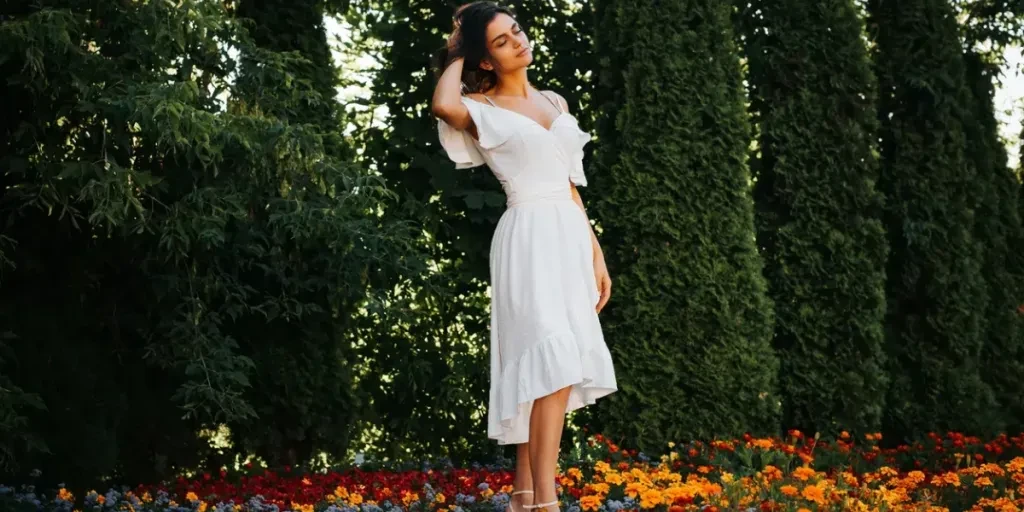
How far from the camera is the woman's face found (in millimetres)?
4047

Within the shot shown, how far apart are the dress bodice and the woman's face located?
0.17 metres

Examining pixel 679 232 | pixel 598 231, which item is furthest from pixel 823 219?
pixel 598 231

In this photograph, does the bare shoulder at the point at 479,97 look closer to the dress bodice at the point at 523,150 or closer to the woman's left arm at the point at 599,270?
the dress bodice at the point at 523,150

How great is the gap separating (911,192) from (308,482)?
491 centimetres

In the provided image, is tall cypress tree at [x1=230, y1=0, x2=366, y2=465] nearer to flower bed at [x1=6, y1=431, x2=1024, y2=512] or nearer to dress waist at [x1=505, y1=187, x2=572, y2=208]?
flower bed at [x1=6, y1=431, x2=1024, y2=512]

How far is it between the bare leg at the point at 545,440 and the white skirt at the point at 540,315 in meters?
0.06

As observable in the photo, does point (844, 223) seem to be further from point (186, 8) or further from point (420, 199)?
point (186, 8)

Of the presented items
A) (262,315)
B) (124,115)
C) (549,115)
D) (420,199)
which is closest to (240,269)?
(262,315)

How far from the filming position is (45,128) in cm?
487

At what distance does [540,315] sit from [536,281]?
0.11 metres

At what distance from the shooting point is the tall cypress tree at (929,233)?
8.07 meters

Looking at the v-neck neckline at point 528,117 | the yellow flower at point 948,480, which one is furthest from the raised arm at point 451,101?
the yellow flower at point 948,480

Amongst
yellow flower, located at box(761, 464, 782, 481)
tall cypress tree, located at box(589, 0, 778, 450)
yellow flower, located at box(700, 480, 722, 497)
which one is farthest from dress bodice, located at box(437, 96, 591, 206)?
tall cypress tree, located at box(589, 0, 778, 450)

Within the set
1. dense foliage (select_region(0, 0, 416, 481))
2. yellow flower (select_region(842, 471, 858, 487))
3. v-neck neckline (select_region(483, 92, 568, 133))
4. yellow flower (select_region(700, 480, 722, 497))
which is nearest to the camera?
v-neck neckline (select_region(483, 92, 568, 133))
